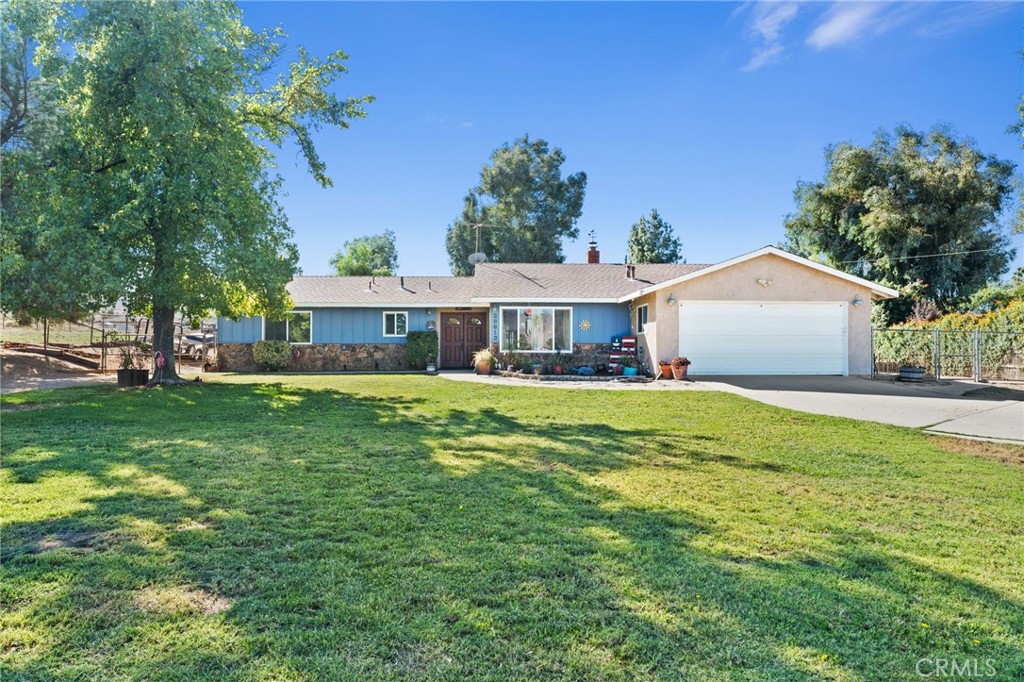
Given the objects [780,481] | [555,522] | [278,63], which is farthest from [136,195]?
[780,481]

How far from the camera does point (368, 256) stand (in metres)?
41.8

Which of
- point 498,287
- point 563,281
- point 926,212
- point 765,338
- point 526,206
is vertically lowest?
point 765,338

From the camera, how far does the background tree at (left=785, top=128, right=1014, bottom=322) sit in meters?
24.4

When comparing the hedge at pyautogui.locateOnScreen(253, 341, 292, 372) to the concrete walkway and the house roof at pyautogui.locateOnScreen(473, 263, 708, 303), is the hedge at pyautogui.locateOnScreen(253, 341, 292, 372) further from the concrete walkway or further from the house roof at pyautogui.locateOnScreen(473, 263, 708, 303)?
the house roof at pyautogui.locateOnScreen(473, 263, 708, 303)

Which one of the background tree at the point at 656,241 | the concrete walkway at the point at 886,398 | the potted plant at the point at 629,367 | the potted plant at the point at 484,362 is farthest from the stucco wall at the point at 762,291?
the background tree at the point at 656,241

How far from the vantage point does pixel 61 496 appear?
442 cm

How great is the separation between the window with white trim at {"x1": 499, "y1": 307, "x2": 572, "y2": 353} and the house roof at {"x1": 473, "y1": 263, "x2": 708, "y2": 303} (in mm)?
489

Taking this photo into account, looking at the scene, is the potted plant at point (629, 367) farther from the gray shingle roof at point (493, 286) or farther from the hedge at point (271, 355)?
the hedge at point (271, 355)

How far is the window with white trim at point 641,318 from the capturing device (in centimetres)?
1742

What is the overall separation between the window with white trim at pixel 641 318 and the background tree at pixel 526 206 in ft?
67.3

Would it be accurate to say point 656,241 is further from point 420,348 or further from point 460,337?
point 420,348

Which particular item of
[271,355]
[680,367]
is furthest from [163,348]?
[680,367]

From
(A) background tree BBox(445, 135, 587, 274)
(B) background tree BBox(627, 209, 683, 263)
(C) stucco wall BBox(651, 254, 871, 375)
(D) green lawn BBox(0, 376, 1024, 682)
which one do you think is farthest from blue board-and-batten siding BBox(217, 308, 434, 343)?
(B) background tree BBox(627, 209, 683, 263)

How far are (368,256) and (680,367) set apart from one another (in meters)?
31.8
